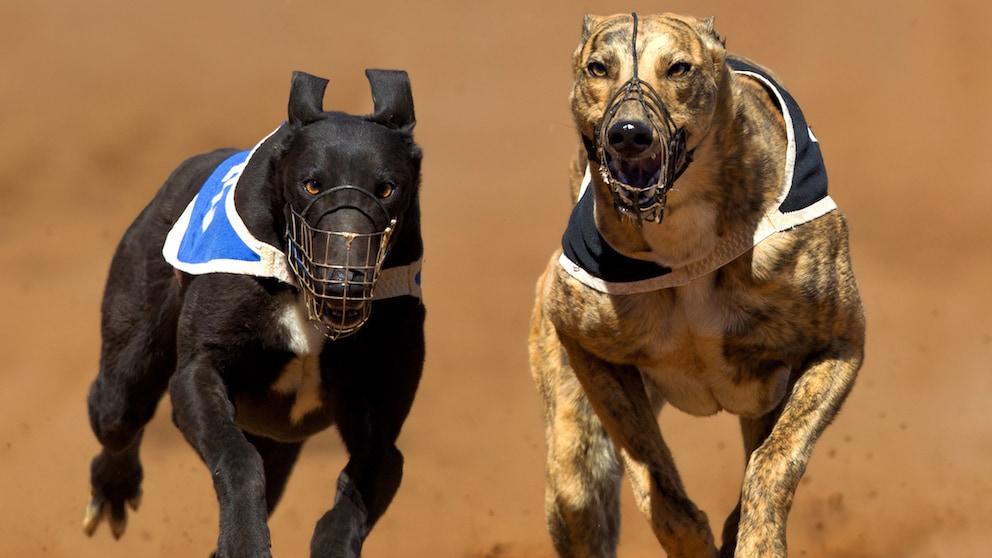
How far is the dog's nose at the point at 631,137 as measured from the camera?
126 inches

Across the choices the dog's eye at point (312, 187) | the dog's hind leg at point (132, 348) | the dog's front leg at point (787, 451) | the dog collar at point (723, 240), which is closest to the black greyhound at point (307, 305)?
the dog's eye at point (312, 187)

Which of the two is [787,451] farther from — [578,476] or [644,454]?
[578,476]

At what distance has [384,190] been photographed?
12.0 ft

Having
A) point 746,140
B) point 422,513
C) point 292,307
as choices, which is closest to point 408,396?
point 292,307

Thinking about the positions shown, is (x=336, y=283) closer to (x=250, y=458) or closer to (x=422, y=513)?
(x=250, y=458)

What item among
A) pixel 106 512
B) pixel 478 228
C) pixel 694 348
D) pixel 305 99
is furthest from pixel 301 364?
pixel 478 228

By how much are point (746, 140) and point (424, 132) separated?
12.8 feet

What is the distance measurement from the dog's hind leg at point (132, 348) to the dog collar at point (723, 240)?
1289 mm

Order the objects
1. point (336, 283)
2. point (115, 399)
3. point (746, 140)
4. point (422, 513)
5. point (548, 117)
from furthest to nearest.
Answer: point (548, 117) → point (422, 513) → point (115, 399) → point (746, 140) → point (336, 283)

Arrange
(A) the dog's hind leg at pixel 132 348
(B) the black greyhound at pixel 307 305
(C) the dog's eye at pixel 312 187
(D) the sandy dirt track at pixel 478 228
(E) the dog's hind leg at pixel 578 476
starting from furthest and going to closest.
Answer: (D) the sandy dirt track at pixel 478 228 → (A) the dog's hind leg at pixel 132 348 → (E) the dog's hind leg at pixel 578 476 → (C) the dog's eye at pixel 312 187 → (B) the black greyhound at pixel 307 305

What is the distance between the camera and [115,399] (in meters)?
4.72

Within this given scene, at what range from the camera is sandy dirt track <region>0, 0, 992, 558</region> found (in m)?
6.69

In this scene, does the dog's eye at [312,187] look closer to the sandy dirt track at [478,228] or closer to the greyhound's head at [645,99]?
the greyhound's head at [645,99]

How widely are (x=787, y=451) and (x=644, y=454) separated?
1.45ft
